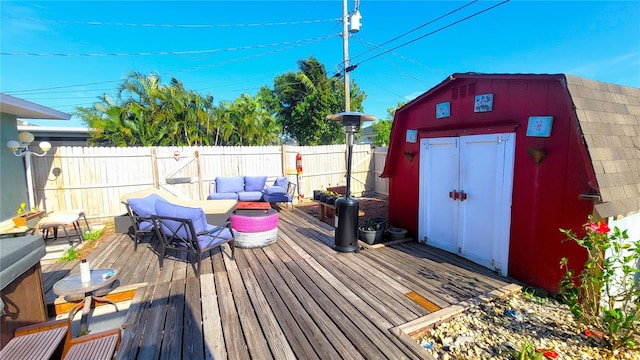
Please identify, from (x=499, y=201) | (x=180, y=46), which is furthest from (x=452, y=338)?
(x=180, y=46)

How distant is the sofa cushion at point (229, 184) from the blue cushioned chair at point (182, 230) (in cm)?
404

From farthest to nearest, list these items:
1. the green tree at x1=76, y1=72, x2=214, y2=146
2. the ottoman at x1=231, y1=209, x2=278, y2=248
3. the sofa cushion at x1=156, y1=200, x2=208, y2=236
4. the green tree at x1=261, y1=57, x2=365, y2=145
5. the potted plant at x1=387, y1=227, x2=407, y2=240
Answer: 1. the green tree at x1=261, y1=57, x2=365, y2=145
2. the green tree at x1=76, y1=72, x2=214, y2=146
3. the potted plant at x1=387, y1=227, x2=407, y2=240
4. the ottoman at x1=231, y1=209, x2=278, y2=248
5. the sofa cushion at x1=156, y1=200, x2=208, y2=236

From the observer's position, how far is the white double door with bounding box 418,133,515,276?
3.74m

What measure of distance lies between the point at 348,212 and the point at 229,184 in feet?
16.1

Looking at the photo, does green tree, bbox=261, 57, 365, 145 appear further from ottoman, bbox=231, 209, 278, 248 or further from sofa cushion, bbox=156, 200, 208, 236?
sofa cushion, bbox=156, 200, 208, 236

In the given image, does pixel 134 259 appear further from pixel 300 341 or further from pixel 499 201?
pixel 499 201

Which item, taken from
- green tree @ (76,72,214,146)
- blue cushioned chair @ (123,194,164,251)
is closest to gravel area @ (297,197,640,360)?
blue cushioned chair @ (123,194,164,251)

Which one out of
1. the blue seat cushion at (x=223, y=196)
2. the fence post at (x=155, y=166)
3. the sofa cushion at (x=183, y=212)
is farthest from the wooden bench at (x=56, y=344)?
the fence post at (x=155, y=166)

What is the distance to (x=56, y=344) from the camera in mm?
1784

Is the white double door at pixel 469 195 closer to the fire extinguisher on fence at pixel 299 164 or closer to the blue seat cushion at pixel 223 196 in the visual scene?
the fire extinguisher on fence at pixel 299 164

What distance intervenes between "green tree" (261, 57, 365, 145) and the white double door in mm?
11262

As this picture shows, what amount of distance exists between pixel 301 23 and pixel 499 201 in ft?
34.6

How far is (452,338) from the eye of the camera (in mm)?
2525

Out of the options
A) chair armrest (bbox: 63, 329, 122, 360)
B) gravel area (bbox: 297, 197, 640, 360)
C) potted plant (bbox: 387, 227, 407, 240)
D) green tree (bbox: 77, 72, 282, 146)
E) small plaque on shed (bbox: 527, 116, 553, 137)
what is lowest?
gravel area (bbox: 297, 197, 640, 360)
